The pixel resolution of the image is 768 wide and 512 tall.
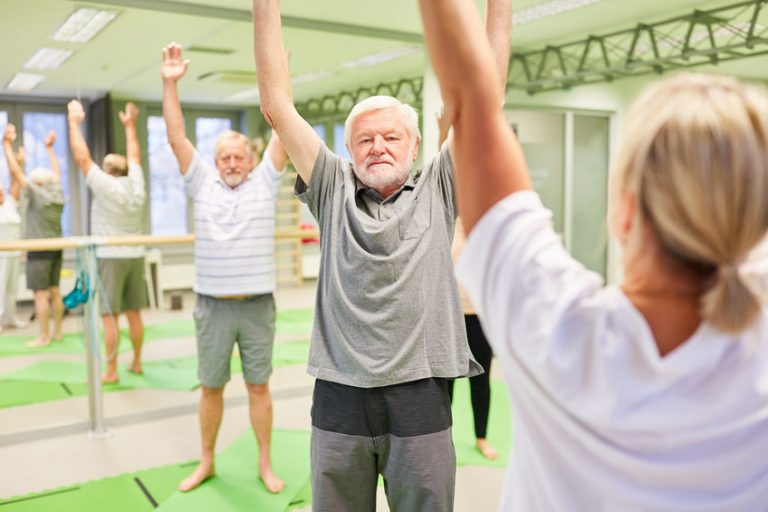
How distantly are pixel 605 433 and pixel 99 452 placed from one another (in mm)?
3550

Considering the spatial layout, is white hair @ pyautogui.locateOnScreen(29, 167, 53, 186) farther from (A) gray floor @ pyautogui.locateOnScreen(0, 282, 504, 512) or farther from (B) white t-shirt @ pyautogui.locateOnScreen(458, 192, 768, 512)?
(B) white t-shirt @ pyautogui.locateOnScreen(458, 192, 768, 512)

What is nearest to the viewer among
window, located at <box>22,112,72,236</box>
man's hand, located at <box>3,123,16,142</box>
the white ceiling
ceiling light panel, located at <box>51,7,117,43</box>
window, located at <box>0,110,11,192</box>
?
window, located at <box>0,110,11,192</box>

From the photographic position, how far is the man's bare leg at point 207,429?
3.04 meters

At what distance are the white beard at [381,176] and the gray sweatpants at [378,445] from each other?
1.63 ft

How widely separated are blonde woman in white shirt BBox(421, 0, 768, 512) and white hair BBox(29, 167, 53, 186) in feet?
14.8

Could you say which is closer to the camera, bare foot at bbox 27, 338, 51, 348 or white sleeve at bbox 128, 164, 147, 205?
bare foot at bbox 27, 338, 51, 348

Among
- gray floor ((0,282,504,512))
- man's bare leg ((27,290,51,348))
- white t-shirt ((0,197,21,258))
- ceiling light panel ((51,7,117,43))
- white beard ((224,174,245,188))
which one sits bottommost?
gray floor ((0,282,504,512))

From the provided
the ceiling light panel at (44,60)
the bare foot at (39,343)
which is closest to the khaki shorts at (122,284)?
the bare foot at (39,343)

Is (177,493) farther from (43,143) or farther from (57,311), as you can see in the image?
(43,143)

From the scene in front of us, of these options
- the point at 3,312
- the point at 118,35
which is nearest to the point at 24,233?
the point at 3,312

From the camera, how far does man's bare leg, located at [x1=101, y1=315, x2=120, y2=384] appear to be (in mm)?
4703

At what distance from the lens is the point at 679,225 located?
57cm

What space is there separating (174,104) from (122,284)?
2429 mm

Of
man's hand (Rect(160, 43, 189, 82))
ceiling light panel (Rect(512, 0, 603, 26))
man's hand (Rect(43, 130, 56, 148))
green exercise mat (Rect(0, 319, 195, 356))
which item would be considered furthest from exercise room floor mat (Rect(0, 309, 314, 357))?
ceiling light panel (Rect(512, 0, 603, 26))
